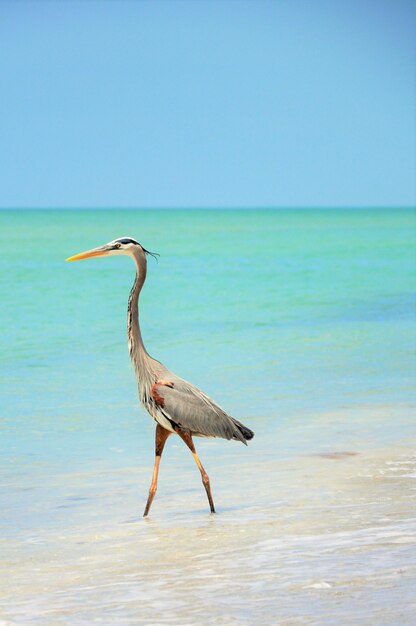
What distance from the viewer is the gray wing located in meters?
6.10

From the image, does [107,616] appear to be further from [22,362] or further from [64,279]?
[64,279]

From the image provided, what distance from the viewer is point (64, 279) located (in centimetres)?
2780

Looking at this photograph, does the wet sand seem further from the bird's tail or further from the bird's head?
the bird's head

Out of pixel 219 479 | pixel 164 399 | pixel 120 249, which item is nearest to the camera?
pixel 164 399

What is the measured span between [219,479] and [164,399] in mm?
1286

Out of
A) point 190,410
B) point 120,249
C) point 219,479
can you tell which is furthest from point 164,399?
point 219,479

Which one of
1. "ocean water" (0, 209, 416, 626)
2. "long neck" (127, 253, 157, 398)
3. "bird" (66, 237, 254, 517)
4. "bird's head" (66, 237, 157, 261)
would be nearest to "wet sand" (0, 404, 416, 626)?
"ocean water" (0, 209, 416, 626)

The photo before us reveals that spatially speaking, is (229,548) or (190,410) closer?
(229,548)

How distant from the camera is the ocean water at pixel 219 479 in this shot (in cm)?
471

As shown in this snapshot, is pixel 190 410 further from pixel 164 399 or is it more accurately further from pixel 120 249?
pixel 120 249

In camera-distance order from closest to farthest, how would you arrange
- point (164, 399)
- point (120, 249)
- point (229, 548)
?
point (229, 548), point (164, 399), point (120, 249)

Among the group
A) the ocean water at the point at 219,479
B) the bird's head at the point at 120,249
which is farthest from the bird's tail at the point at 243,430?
the bird's head at the point at 120,249

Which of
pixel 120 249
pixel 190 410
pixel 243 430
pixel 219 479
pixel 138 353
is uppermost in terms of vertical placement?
pixel 120 249

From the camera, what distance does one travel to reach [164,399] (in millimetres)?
6094
